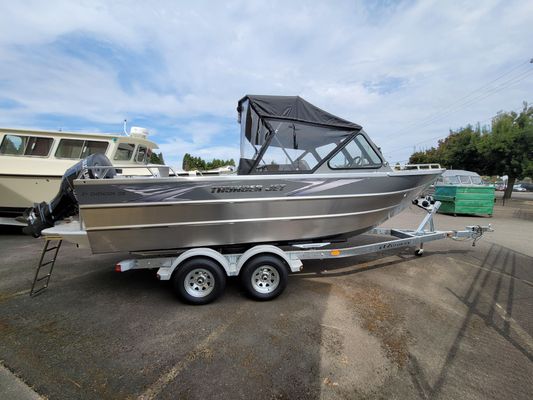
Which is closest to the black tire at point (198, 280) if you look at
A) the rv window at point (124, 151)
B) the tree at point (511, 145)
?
the rv window at point (124, 151)

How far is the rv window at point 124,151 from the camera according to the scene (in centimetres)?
815

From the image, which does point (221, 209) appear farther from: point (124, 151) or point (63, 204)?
point (124, 151)

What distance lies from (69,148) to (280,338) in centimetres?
785

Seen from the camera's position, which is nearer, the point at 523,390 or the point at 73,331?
the point at 523,390

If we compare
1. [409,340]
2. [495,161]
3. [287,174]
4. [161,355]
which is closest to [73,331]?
[161,355]

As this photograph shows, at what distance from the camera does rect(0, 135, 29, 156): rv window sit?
7554mm

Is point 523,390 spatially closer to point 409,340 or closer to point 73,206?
point 409,340

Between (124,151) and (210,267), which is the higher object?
(124,151)

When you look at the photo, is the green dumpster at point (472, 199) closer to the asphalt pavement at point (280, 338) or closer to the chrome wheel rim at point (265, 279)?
the asphalt pavement at point (280, 338)

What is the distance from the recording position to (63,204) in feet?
12.9

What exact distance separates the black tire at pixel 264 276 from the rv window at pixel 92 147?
21.0 feet

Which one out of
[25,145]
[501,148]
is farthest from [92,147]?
[501,148]

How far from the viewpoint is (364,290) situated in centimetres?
413

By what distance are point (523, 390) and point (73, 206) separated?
5.20 m
